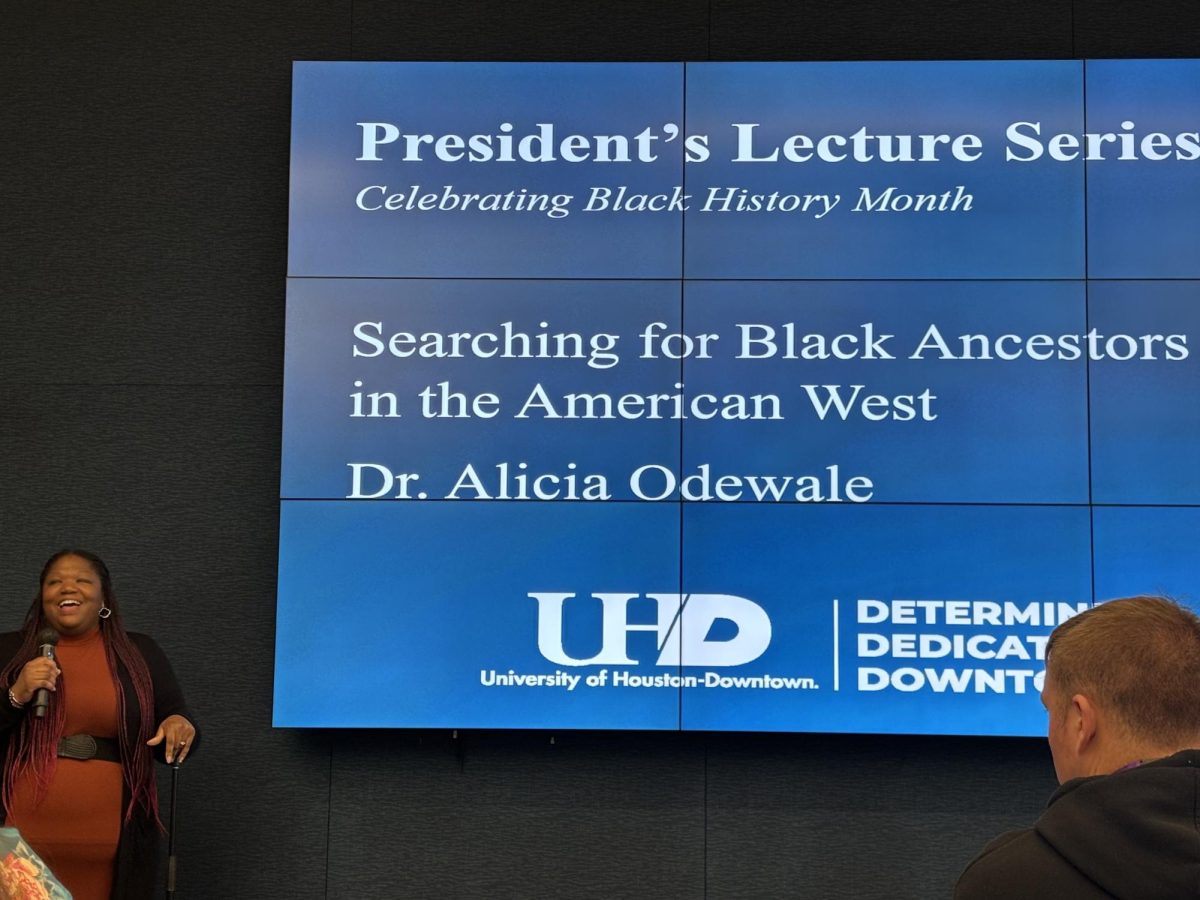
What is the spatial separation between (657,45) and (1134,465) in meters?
2.05

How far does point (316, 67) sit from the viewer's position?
4648mm

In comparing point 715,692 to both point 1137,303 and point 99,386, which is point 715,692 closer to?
point 1137,303

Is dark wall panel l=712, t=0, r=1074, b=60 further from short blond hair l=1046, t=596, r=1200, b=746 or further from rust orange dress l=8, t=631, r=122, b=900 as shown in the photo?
short blond hair l=1046, t=596, r=1200, b=746

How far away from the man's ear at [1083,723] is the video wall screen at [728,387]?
2879 millimetres

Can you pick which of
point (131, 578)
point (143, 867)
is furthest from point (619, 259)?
point (143, 867)

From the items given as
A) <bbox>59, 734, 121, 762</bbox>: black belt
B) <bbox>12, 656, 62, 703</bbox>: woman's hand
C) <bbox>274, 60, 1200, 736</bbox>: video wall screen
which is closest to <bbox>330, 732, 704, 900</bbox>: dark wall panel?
<bbox>274, 60, 1200, 736</bbox>: video wall screen

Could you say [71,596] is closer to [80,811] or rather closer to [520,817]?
[80,811]

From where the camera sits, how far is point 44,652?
3703mm

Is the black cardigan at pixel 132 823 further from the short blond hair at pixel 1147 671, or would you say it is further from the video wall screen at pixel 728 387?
the short blond hair at pixel 1147 671

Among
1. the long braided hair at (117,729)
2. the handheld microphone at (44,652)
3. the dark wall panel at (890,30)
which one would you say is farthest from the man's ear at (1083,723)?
the dark wall panel at (890,30)

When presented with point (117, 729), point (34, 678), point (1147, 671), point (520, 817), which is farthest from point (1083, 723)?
point (520, 817)

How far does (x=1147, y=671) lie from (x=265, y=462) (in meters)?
3.64

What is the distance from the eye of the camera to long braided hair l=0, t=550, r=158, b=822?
12.4 ft

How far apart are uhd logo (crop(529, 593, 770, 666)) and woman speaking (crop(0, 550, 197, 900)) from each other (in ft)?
3.70
